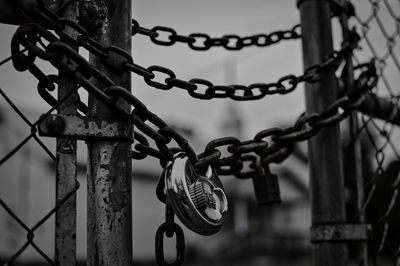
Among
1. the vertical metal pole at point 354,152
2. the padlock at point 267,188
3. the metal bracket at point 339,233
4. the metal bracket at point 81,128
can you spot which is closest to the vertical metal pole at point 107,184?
the metal bracket at point 81,128

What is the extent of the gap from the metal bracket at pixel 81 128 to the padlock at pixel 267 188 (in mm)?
512

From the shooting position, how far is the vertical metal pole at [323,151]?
1220mm

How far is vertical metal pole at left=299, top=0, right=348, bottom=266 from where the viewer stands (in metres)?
1.22

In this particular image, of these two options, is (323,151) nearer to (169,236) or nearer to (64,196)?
(169,236)

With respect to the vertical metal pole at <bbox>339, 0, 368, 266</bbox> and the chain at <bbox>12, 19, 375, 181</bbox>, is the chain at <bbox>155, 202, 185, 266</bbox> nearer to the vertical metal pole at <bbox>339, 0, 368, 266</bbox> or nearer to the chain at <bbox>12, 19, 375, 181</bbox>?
the chain at <bbox>12, 19, 375, 181</bbox>

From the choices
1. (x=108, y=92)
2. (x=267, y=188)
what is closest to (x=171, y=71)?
(x=108, y=92)

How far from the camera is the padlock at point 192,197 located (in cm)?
77

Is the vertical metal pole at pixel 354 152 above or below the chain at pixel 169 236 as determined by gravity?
above

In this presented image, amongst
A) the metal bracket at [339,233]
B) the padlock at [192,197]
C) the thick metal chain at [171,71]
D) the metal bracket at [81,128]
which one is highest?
the thick metal chain at [171,71]

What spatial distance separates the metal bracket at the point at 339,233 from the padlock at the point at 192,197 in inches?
18.2

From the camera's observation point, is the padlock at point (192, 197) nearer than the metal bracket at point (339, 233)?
Yes

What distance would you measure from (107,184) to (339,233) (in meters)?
0.69

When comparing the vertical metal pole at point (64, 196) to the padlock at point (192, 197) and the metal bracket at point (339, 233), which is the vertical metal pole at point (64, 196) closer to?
the padlock at point (192, 197)

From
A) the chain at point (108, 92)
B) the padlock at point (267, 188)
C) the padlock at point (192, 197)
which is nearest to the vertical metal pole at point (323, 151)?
the padlock at point (267, 188)
